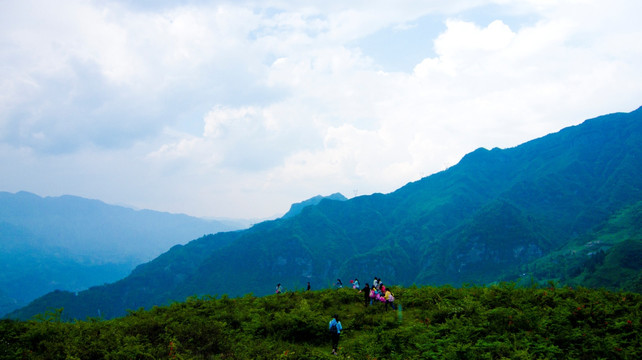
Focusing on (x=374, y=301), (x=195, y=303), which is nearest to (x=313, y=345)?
(x=374, y=301)

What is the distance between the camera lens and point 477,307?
63.0ft

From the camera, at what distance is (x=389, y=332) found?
1762 cm

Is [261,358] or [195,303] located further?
[195,303]

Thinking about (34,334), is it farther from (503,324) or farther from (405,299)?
(503,324)

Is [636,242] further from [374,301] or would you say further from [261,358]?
[261,358]

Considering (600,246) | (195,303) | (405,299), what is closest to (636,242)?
(600,246)

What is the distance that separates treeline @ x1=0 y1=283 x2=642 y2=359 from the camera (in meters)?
14.8

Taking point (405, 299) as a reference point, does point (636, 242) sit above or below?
below

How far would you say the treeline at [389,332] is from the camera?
14770mm

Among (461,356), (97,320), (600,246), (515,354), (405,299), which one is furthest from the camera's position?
(600,246)

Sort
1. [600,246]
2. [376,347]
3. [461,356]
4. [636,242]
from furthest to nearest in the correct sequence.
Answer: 1. [600,246]
2. [636,242]
3. [376,347]
4. [461,356]

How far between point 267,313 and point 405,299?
9.92 meters

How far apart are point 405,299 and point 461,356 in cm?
1030

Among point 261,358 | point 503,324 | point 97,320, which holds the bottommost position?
point 503,324
